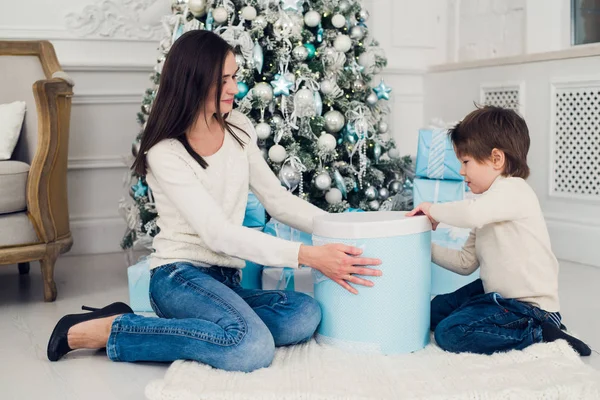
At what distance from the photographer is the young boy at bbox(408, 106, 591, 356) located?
1.85 meters

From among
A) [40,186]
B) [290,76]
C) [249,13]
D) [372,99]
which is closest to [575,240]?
[372,99]

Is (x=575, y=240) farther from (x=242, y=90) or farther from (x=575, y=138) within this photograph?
(x=242, y=90)

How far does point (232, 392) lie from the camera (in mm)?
1539

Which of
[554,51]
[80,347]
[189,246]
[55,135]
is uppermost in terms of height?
[554,51]

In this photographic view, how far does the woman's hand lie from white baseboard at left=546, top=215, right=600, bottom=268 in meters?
1.64

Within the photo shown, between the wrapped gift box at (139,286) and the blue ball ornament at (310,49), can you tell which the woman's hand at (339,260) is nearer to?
the wrapped gift box at (139,286)

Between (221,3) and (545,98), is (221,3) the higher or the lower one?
the higher one

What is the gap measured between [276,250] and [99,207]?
6.88ft

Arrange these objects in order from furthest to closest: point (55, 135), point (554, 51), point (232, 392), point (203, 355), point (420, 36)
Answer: point (420, 36), point (554, 51), point (55, 135), point (203, 355), point (232, 392)

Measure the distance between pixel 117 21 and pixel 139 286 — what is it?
166 cm

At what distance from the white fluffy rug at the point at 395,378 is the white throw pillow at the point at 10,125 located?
1.43 m

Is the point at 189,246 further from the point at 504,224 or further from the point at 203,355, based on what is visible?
the point at 504,224

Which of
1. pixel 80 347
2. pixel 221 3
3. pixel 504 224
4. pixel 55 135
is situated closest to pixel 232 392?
pixel 80 347

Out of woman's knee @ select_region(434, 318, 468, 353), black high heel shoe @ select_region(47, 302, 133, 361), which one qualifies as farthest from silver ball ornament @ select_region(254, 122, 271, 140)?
woman's knee @ select_region(434, 318, 468, 353)
